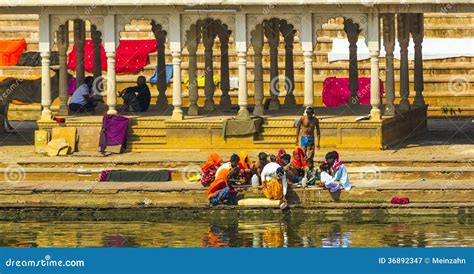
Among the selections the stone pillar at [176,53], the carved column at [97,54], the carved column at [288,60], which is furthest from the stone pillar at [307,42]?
the carved column at [97,54]

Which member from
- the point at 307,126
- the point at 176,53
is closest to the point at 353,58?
the point at 176,53

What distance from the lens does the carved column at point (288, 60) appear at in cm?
4494

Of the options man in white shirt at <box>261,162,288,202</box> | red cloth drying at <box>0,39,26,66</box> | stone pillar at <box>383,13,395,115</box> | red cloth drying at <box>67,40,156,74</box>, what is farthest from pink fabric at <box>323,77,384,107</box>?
man in white shirt at <box>261,162,288,202</box>

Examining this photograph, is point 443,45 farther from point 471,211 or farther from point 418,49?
point 471,211

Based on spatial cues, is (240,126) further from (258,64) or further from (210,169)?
(210,169)

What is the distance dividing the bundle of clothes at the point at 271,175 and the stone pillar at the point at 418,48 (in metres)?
9.97

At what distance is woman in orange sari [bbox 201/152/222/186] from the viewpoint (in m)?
34.4

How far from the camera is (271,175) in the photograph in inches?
1320

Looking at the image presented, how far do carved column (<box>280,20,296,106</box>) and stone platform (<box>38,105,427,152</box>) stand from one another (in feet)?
16.6

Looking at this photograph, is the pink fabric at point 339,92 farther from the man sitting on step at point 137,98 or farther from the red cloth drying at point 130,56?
the man sitting on step at point 137,98

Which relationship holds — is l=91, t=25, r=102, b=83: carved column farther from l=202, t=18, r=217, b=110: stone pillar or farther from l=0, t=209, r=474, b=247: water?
l=0, t=209, r=474, b=247: water

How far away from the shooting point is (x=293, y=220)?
33.3 meters

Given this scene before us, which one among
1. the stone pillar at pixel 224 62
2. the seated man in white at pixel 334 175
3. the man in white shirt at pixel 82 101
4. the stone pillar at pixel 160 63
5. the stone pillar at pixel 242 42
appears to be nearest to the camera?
the seated man in white at pixel 334 175

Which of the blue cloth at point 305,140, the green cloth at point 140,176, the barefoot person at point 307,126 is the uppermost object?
the barefoot person at point 307,126
